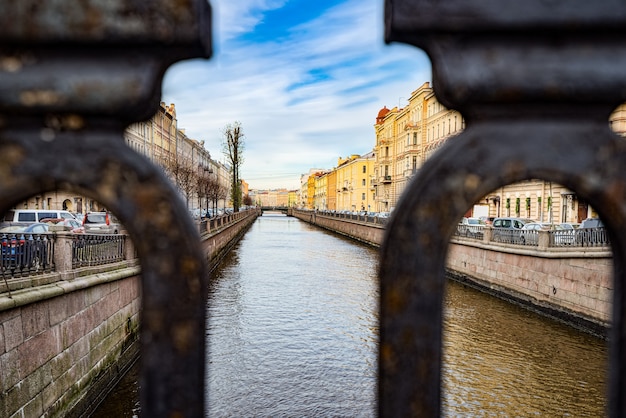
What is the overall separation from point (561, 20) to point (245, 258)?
101 ft

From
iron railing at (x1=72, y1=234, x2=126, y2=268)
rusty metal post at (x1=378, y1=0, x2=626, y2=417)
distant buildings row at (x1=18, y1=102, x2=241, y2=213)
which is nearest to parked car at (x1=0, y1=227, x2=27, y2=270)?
iron railing at (x1=72, y1=234, x2=126, y2=268)

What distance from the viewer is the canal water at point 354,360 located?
368 inches

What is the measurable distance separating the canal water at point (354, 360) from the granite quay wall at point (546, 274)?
529 millimetres

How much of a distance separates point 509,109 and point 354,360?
1136cm

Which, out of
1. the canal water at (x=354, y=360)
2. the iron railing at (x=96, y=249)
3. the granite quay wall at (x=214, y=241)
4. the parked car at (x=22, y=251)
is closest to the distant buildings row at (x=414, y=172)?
the canal water at (x=354, y=360)

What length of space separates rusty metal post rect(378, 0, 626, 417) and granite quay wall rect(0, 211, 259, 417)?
6293 mm

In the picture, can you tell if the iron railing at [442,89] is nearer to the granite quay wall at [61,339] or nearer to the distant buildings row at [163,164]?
the granite quay wall at [61,339]

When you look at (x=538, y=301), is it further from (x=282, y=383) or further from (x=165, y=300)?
(x=165, y=300)

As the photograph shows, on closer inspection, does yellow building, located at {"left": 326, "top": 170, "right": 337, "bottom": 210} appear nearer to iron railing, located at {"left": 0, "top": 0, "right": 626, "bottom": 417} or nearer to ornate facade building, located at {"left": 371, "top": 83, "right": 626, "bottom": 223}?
ornate facade building, located at {"left": 371, "top": 83, "right": 626, "bottom": 223}

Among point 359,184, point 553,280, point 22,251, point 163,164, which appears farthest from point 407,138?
point 22,251

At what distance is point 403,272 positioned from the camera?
1121mm

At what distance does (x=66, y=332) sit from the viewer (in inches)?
315

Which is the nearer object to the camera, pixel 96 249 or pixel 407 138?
pixel 96 249

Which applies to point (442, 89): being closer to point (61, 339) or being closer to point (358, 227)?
point (61, 339)
